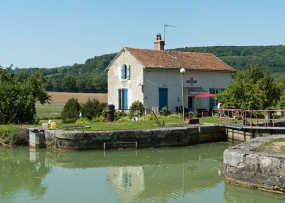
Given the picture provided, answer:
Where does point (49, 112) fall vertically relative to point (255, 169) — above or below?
above

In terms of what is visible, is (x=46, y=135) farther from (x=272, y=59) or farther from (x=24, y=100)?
(x=272, y=59)

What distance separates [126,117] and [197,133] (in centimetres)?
648

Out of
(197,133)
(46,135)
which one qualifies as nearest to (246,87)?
(197,133)

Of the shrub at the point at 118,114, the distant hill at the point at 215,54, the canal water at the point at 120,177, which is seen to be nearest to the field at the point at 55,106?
the shrub at the point at 118,114

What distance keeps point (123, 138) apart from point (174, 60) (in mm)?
12304

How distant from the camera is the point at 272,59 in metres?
105

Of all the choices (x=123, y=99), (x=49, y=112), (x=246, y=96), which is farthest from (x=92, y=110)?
(x=49, y=112)

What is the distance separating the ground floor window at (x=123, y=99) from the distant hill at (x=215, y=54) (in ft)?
171

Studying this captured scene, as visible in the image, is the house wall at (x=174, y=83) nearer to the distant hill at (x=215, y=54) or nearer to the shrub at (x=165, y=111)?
the shrub at (x=165, y=111)

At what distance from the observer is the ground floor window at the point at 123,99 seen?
2898cm

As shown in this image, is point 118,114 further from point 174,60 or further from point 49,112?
point 49,112

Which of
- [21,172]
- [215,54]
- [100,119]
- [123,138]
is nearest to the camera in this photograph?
[21,172]

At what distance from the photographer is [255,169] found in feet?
35.6

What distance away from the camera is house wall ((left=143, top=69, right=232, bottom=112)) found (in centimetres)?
2733
